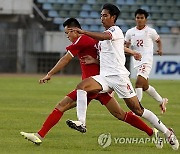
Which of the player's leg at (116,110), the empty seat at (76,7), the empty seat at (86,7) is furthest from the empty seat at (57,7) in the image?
the player's leg at (116,110)

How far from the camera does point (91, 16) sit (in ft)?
115

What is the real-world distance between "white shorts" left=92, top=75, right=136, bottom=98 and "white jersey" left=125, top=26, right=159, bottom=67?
16.5 ft

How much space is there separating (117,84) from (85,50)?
0.77m

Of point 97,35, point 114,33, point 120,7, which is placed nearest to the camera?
point 97,35

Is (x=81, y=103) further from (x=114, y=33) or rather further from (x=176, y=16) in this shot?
(x=176, y=16)

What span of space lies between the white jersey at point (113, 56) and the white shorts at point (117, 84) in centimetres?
7

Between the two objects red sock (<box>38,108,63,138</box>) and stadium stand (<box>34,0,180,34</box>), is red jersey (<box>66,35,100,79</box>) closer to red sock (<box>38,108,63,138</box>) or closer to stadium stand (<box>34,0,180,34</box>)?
red sock (<box>38,108,63,138</box>)

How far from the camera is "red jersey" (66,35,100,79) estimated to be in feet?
32.3

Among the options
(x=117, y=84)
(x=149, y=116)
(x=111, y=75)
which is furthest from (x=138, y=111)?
(x=111, y=75)

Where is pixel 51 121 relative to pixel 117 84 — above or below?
below

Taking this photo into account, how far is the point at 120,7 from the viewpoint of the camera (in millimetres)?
35500

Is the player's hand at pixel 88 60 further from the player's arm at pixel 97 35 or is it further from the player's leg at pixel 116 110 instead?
the player's arm at pixel 97 35

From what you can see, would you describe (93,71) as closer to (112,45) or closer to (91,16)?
(112,45)

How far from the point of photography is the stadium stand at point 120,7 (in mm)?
35062
